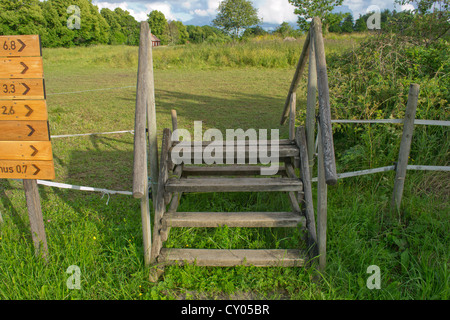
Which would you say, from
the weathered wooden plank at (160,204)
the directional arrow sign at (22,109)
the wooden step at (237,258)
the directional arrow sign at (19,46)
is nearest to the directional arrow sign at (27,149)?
the directional arrow sign at (22,109)

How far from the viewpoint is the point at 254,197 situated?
4.14 metres

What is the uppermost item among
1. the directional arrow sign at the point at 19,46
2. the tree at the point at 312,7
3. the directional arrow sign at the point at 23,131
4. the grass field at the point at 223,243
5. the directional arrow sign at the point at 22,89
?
the tree at the point at 312,7

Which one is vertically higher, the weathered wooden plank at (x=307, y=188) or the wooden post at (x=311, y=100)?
the wooden post at (x=311, y=100)

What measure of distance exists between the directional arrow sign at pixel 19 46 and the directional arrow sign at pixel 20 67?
0.13 ft

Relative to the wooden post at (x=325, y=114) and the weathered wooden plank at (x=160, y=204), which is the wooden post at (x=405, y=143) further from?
the weathered wooden plank at (x=160, y=204)

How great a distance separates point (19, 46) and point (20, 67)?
16cm

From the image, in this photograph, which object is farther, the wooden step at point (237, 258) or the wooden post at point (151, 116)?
the wooden post at point (151, 116)

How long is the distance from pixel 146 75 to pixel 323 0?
113 ft

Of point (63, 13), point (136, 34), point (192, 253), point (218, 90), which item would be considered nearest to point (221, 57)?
point (218, 90)

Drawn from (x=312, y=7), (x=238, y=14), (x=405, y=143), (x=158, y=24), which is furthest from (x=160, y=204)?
(x=158, y=24)

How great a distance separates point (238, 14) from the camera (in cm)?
5144

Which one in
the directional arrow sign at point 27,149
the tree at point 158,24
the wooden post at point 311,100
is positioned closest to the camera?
the directional arrow sign at point 27,149

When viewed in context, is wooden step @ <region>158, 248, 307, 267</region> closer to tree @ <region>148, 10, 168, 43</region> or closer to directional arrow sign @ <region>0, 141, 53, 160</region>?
directional arrow sign @ <region>0, 141, 53, 160</region>

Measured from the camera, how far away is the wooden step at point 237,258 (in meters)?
2.80
